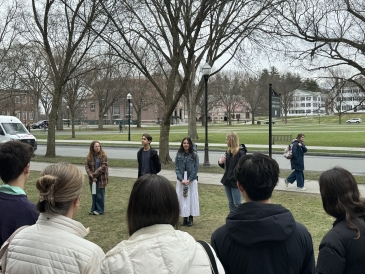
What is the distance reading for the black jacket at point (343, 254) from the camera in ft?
7.40

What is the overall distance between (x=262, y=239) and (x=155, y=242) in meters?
0.70

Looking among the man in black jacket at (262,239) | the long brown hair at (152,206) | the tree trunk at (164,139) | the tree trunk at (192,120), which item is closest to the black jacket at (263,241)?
the man in black jacket at (262,239)

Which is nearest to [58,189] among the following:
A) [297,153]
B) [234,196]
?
[234,196]

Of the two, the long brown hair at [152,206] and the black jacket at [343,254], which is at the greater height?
the long brown hair at [152,206]

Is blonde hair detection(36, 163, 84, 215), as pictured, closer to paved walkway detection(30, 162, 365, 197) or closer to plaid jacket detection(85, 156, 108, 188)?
plaid jacket detection(85, 156, 108, 188)

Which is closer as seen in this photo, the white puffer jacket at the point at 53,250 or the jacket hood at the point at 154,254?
the jacket hood at the point at 154,254

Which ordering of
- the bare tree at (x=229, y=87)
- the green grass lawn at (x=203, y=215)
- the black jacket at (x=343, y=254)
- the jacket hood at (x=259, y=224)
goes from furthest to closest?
the bare tree at (x=229, y=87), the green grass lawn at (x=203, y=215), the black jacket at (x=343, y=254), the jacket hood at (x=259, y=224)

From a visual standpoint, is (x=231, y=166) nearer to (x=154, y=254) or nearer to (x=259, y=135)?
(x=154, y=254)

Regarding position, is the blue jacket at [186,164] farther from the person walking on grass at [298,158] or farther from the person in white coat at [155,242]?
the person in white coat at [155,242]

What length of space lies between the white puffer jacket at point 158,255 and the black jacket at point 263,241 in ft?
1.38

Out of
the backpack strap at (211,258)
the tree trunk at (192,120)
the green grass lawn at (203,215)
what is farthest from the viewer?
the tree trunk at (192,120)

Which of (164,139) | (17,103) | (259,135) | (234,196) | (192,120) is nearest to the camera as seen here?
(234,196)

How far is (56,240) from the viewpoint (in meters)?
2.00

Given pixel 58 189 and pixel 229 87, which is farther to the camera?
pixel 229 87
